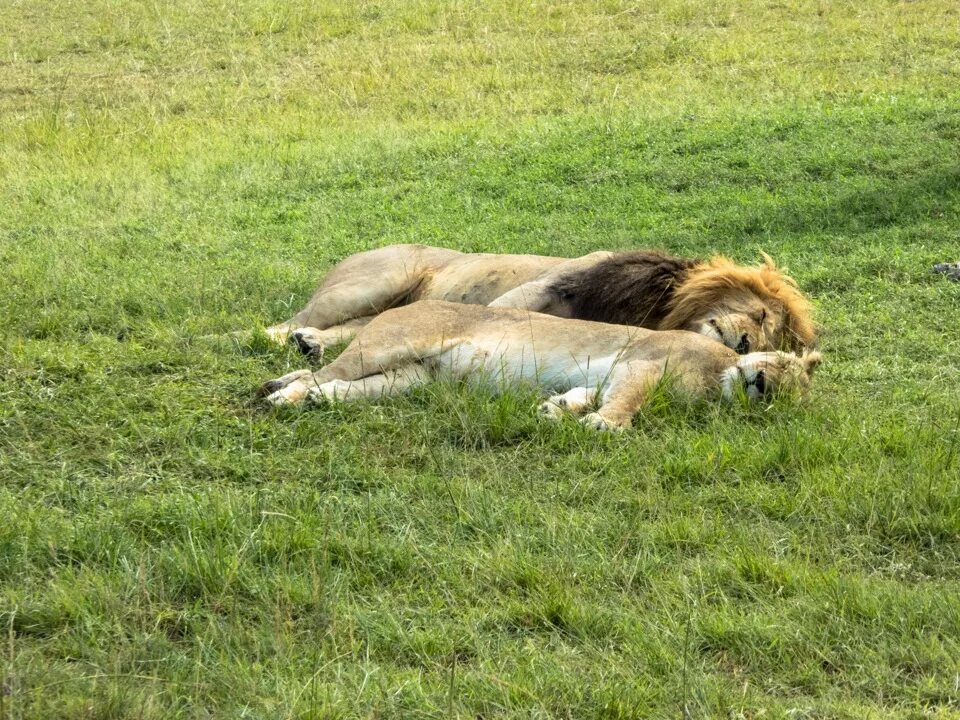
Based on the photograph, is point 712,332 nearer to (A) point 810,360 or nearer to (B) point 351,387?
(A) point 810,360

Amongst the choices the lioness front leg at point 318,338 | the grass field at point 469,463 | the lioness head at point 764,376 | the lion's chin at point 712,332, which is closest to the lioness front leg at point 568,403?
the grass field at point 469,463

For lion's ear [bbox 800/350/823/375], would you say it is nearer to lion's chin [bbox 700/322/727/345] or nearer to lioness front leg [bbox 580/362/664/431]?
lion's chin [bbox 700/322/727/345]

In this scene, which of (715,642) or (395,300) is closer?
(715,642)

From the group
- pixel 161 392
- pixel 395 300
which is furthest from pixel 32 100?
pixel 161 392

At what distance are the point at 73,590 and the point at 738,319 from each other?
4.03 meters

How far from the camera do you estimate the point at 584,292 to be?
24.5 feet

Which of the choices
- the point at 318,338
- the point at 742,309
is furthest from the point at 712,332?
the point at 318,338

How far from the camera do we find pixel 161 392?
6395 millimetres

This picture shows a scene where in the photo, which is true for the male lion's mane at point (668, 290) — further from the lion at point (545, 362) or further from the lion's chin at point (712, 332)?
the lion at point (545, 362)

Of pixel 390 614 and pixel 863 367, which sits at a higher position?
pixel 390 614

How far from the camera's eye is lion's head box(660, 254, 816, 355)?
270 inches

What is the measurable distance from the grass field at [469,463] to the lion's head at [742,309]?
40cm

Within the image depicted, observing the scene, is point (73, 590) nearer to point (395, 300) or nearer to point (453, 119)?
point (395, 300)

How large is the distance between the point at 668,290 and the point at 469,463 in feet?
7.65
